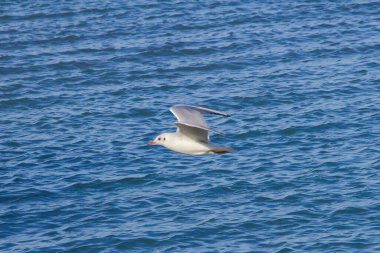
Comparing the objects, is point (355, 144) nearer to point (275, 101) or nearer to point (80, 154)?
point (275, 101)

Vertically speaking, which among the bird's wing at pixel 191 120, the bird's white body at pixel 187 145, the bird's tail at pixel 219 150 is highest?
the bird's wing at pixel 191 120

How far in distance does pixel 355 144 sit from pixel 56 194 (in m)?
8.48

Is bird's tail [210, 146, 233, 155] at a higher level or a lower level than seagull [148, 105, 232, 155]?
lower

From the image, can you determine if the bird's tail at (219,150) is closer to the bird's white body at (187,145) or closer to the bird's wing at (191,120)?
the bird's white body at (187,145)

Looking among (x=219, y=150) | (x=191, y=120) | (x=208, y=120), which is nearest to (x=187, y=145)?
(x=191, y=120)

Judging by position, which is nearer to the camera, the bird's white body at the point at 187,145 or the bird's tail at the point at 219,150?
the bird's tail at the point at 219,150

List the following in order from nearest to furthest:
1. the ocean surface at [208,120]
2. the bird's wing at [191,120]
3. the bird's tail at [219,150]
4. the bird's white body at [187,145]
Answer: the bird's tail at [219,150] < the bird's wing at [191,120] < the bird's white body at [187,145] < the ocean surface at [208,120]

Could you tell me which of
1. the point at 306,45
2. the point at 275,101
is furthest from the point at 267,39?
the point at 275,101

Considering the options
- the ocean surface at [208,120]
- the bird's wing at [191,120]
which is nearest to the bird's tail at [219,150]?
the bird's wing at [191,120]

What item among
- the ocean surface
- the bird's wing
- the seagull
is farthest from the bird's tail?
the ocean surface

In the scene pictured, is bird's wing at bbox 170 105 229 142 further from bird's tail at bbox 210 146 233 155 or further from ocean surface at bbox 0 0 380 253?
ocean surface at bbox 0 0 380 253

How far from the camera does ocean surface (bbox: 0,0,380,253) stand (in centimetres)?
2488

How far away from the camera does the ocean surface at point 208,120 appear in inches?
979

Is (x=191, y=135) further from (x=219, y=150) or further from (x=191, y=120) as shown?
(x=219, y=150)
